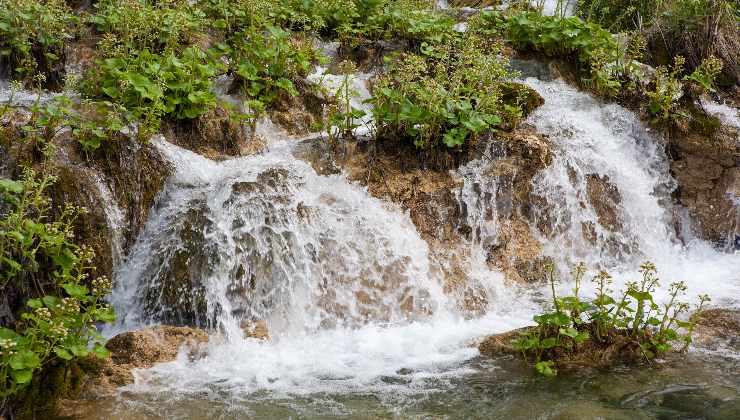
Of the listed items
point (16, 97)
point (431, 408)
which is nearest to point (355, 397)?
point (431, 408)

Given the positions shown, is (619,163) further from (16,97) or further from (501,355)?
(16,97)

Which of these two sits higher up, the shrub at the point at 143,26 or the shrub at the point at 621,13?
the shrub at the point at 621,13

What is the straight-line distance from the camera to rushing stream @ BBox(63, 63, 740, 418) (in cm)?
427

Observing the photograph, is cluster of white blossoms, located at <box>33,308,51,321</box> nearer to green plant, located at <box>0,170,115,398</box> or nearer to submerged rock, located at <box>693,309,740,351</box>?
green plant, located at <box>0,170,115,398</box>

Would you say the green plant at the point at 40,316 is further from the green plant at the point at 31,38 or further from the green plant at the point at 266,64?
the green plant at the point at 266,64

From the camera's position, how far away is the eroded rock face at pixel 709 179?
8.09m

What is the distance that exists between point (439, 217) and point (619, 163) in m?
2.70

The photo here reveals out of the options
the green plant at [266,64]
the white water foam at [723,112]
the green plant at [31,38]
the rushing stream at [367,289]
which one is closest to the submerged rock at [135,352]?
the rushing stream at [367,289]

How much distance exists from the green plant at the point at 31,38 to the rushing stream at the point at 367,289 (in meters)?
1.91

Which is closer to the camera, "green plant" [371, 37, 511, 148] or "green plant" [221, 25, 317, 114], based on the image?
"green plant" [371, 37, 511, 148]

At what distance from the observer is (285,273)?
5770 millimetres

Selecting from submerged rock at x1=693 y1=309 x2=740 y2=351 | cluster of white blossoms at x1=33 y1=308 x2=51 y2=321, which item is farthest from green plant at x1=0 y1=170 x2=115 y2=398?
submerged rock at x1=693 y1=309 x2=740 y2=351

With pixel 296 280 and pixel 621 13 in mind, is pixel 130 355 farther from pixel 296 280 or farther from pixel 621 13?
Answer: pixel 621 13

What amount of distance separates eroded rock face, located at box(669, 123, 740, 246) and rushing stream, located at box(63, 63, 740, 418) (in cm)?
18
